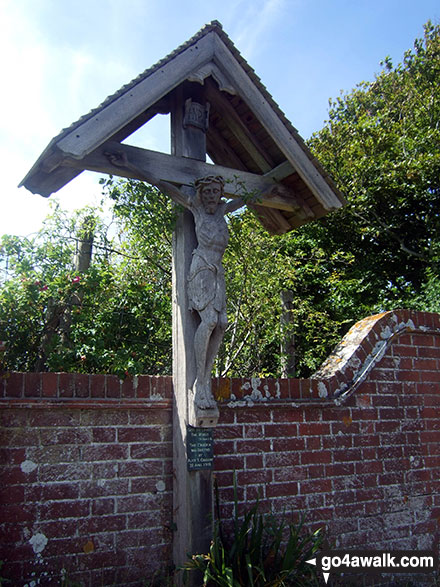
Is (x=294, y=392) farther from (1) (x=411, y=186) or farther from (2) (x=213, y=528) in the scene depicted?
(1) (x=411, y=186)

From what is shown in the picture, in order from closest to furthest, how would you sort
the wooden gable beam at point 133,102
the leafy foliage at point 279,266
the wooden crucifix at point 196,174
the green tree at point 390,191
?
the wooden gable beam at point 133,102, the wooden crucifix at point 196,174, the leafy foliage at point 279,266, the green tree at point 390,191

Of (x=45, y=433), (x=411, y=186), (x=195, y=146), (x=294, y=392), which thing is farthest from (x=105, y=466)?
(x=411, y=186)

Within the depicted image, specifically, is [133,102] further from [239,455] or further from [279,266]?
[279,266]

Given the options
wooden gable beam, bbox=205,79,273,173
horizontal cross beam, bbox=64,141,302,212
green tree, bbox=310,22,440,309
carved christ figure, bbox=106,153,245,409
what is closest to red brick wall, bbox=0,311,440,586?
carved christ figure, bbox=106,153,245,409

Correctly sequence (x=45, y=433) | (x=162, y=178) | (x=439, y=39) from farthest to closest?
(x=439, y=39)
(x=162, y=178)
(x=45, y=433)

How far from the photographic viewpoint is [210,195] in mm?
3697

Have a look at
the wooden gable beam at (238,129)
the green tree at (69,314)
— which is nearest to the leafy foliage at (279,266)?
the green tree at (69,314)

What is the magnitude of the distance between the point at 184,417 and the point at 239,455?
66cm

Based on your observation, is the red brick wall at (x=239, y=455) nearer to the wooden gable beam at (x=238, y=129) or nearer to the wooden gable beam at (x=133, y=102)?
the wooden gable beam at (x=133, y=102)

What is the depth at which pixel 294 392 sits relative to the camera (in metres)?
4.24

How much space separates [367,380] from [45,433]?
2802 mm

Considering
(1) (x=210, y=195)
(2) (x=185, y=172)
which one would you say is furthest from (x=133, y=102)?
(1) (x=210, y=195)

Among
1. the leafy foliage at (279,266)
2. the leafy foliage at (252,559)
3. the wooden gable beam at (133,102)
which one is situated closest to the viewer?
the leafy foliage at (252,559)

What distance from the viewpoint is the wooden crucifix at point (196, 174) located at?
3.41 m
